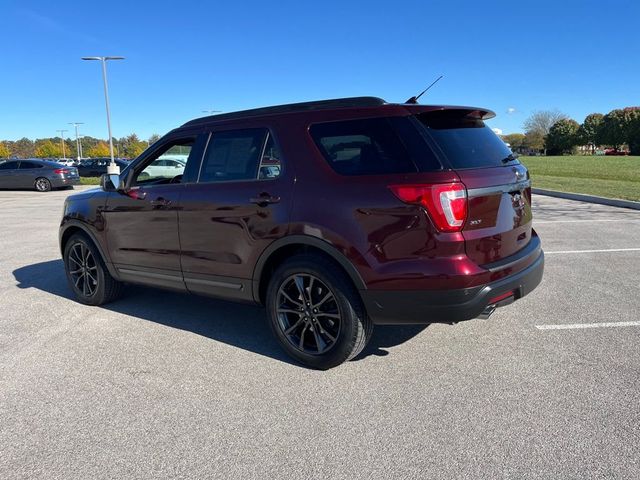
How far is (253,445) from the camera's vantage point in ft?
8.66

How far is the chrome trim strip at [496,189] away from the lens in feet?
9.99

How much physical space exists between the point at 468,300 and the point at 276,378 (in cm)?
142

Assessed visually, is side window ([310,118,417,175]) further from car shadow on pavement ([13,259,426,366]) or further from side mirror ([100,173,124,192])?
side mirror ([100,173,124,192])

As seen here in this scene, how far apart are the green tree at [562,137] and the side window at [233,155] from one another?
12781 centimetres

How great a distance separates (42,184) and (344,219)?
76.3 ft

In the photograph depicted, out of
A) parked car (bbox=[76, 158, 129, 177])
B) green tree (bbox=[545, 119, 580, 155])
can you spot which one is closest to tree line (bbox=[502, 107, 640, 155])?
green tree (bbox=[545, 119, 580, 155])

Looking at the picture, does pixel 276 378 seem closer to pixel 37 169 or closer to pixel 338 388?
pixel 338 388

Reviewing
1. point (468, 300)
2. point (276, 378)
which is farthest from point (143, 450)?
point (468, 300)

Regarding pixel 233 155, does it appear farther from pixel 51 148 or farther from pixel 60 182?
pixel 51 148

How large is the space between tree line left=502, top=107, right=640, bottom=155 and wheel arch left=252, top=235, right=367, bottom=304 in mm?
116112

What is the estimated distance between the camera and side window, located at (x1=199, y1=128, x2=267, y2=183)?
12.3ft

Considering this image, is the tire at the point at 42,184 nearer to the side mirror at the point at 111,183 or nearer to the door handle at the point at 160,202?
the side mirror at the point at 111,183

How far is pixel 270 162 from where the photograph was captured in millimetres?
3645

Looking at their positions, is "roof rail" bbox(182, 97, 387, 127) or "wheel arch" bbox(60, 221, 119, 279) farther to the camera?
"wheel arch" bbox(60, 221, 119, 279)
